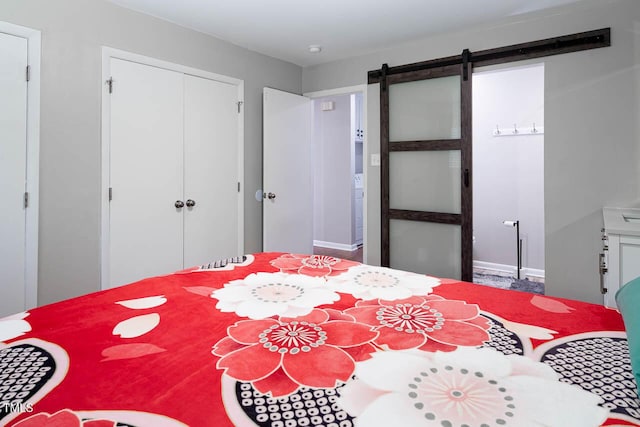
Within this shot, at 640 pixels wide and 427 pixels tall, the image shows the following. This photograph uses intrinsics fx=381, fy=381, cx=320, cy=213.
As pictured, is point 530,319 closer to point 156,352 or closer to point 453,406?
point 453,406

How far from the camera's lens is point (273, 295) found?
1.40 meters

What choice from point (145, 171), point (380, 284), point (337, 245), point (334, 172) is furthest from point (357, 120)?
point (380, 284)

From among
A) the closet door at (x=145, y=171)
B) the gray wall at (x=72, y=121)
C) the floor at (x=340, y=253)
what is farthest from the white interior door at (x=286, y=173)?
the gray wall at (x=72, y=121)

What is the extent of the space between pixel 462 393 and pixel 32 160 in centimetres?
288

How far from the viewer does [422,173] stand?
3.84 meters

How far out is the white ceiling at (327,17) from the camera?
9.54ft

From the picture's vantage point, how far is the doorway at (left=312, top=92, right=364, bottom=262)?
5984mm

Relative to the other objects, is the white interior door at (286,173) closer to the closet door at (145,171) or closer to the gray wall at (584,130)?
the closet door at (145,171)

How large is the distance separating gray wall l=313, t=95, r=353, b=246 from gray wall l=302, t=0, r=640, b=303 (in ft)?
9.43

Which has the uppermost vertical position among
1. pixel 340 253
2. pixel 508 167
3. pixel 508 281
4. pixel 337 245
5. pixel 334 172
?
pixel 334 172

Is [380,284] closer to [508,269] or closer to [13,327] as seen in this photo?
[13,327]

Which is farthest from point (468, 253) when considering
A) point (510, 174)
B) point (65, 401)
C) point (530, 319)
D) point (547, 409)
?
point (65, 401)

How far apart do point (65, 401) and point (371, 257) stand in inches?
142

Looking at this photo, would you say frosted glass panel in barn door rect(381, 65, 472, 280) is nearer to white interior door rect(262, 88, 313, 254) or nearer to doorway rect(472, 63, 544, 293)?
doorway rect(472, 63, 544, 293)
